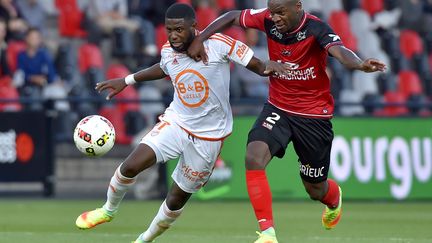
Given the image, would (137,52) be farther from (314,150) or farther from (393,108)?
(314,150)

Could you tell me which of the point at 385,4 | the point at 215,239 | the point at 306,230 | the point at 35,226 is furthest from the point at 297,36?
the point at 385,4

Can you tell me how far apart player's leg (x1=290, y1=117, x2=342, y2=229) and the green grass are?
0.68 m

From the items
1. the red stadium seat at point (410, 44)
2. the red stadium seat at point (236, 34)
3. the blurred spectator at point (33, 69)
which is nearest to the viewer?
the blurred spectator at point (33, 69)

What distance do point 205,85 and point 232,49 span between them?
0.40 meters

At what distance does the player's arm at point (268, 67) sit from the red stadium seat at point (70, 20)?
10639 mm

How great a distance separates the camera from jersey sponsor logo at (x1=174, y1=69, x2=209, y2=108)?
9.98 metres

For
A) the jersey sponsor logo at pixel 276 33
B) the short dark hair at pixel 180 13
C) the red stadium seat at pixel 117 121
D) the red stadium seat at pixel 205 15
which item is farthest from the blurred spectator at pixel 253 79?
the short dark hair at pixel 180 13

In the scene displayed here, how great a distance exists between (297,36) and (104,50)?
36.0ft

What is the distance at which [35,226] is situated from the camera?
12891mm

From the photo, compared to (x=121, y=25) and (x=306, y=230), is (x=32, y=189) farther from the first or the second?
(x=306, y=230)

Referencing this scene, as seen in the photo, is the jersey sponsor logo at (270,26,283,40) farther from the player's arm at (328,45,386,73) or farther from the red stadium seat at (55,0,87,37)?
the red stadium seat at (55,0,87,37)

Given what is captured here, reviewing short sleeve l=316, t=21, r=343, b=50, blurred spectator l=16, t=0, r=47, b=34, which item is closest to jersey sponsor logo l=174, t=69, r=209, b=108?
short sleeve l=316, t=21, r=343, b=50

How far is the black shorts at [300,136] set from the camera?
9.90 meters

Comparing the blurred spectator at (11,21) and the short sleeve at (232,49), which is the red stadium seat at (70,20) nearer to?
the blurred spectator at (11,21)
